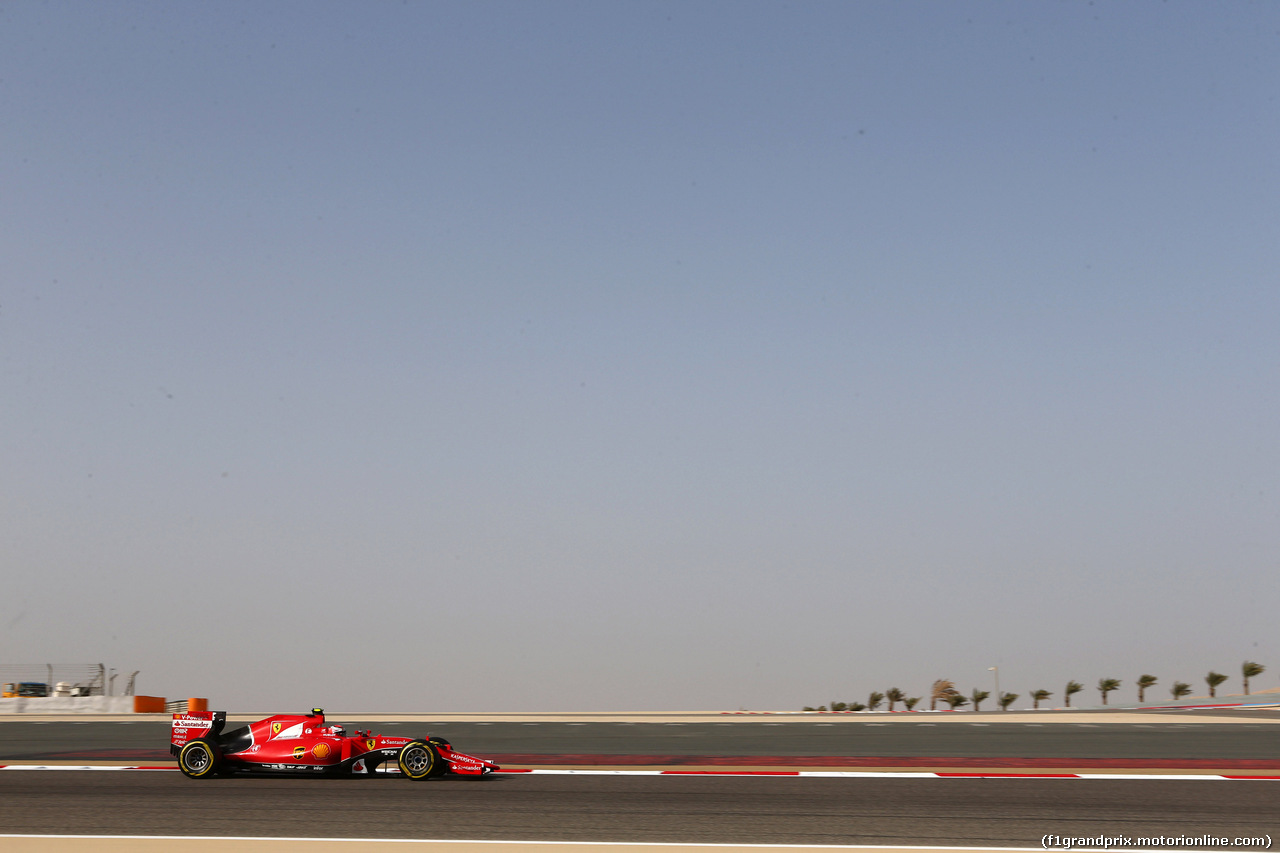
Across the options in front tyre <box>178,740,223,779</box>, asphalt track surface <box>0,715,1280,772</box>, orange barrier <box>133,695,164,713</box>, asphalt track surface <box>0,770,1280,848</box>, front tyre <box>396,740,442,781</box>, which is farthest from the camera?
orange barrier <box>133,695,164,713</box>

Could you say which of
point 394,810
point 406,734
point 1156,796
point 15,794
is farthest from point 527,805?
point 406,734

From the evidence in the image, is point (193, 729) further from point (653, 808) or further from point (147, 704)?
point (147, 704)

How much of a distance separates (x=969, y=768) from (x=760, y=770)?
375 centimetres

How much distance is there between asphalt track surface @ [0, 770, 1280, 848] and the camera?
1084cm

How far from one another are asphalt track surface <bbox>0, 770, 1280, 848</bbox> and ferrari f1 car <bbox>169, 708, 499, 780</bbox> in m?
0.27

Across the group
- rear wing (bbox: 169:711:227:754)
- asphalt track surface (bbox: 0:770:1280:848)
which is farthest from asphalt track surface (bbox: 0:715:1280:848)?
rear wing (bbox: 169:711:227:754)

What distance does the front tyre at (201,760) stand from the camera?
1562 cm

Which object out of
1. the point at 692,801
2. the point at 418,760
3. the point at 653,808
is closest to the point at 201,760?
the point at 418,760

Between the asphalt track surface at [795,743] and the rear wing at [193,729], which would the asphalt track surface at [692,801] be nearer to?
the asphalt track surface at [795,743]

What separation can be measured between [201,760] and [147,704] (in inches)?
1254

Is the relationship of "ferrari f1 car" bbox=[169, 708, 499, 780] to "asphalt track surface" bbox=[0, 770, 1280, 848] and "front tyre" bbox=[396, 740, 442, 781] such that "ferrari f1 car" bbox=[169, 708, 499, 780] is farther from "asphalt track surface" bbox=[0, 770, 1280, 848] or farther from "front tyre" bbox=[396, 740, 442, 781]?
"asphalt track surface" bbox=[0, 770, 1280, 848]

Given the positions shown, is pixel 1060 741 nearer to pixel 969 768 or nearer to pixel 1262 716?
pixel 969 768

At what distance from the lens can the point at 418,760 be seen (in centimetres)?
1502

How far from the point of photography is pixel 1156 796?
44.5ft
